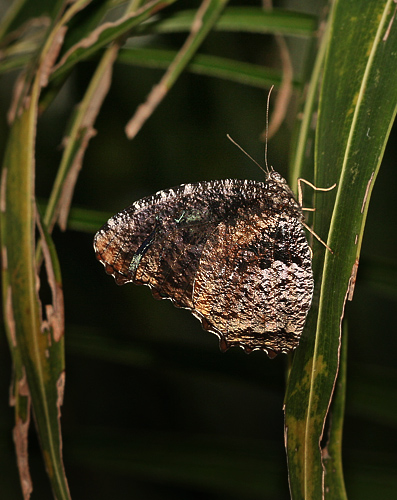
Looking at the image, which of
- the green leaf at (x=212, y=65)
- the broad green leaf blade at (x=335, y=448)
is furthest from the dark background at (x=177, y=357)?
the broad green leaf blade at (x=335, y=448)

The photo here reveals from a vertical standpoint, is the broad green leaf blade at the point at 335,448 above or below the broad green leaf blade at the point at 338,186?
below

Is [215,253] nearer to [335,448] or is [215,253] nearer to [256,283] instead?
[256,283]

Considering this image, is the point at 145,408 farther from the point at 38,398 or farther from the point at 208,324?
the point at 208,324

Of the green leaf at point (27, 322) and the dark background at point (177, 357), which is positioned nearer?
the green leaf at point (27, 322)

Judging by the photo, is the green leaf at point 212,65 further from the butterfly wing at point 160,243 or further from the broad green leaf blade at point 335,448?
the broad green leaf blade at point 335,448

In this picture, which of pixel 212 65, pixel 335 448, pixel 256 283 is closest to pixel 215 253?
pixel 256 283

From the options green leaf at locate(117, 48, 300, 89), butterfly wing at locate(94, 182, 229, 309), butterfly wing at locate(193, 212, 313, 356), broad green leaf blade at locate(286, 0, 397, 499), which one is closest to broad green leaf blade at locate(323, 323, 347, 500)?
broad green leaf blade at locate(286, 0, 397, 499)
